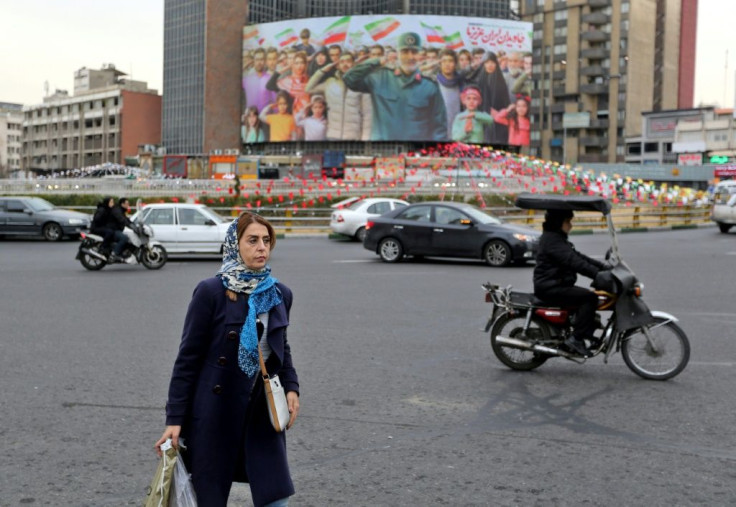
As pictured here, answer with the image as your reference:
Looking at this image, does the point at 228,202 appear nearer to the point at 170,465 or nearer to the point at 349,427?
the point at 349,427

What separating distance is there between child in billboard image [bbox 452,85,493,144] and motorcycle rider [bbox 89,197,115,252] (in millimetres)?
96412

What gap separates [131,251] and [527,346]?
12496mm

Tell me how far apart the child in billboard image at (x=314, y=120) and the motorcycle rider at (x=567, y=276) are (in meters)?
108

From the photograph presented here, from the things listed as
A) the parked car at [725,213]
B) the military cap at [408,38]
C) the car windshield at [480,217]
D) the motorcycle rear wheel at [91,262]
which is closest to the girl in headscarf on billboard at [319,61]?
the military cap at [408,38]

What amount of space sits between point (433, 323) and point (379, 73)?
10332 centimetres

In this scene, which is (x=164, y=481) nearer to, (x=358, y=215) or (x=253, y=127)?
(x=358, y=215)

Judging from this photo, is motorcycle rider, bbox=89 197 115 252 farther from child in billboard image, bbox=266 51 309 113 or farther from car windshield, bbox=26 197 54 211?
child in billboard image, bbox=266 51 309 113

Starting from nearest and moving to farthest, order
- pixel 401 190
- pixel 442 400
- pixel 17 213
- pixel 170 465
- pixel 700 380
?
1. pixel 170 465
2. pixel 442 400
3. pixel 700 380
4. pixel 17 213
5. pixel 401 190

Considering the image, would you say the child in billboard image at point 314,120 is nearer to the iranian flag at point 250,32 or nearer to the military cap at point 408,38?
the military cap at point 408,38

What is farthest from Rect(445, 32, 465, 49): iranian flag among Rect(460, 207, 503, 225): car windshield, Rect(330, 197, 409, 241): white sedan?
Rect(460, 207, 503, 225): car windshield

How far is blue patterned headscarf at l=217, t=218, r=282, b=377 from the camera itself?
132 inches

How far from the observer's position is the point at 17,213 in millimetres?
29266

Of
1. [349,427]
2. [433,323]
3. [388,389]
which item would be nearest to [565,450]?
[349,427]

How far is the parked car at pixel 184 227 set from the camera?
21500mm
